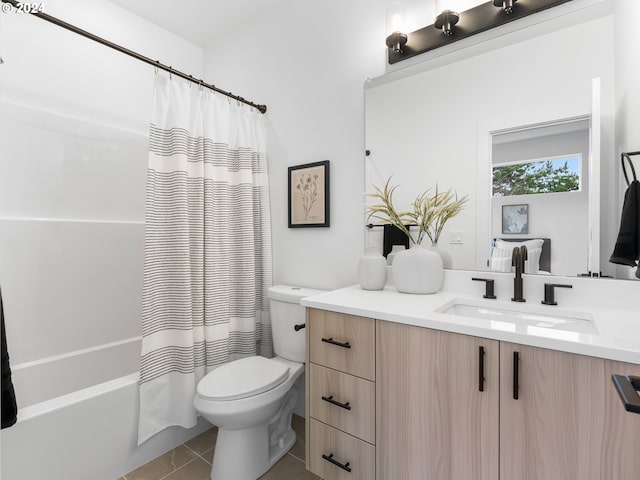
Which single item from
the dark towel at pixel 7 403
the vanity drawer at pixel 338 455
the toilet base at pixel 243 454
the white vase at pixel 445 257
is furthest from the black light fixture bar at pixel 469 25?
the dark towel at pixel 7 403

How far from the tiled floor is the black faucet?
1.26 meters

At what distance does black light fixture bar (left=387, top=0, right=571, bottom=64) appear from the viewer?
1.35 m

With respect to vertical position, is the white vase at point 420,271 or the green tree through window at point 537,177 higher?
the green tree through window at point 537,177

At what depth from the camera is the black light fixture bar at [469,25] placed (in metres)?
1.35

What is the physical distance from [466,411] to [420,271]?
2.00 feet

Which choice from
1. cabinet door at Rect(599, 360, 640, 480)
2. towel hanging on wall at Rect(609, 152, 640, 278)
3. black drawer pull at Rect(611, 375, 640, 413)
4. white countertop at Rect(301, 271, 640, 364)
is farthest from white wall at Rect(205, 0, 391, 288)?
black drawer pull at Rect(611, 375, 640, 413)

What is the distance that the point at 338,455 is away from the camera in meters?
1.28

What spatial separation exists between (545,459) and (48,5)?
309 centimetres

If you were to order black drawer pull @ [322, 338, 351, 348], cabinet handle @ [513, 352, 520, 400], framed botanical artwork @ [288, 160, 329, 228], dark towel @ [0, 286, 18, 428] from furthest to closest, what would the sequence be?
framed botanical artwork @ [288, 160, 329, 228] → black drawer pull @ [322, 338, 351, 348] → dark towel @ [0, 286, 18, 428] → cabinet handle @ [513, 352, 520, 400]

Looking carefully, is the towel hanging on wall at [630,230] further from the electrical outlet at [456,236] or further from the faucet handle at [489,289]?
the electrical outlet at [456,236]

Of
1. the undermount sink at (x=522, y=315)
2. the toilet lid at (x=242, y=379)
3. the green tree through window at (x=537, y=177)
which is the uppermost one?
the green tree through window at (x=537, y=177)

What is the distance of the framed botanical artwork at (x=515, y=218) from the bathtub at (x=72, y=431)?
187 cm

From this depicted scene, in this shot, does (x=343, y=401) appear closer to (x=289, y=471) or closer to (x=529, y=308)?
(x=289, y=471)

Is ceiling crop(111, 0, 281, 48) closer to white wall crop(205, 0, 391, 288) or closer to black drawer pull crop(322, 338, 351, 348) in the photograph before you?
white wall crop(205, 0, 391, 288)
